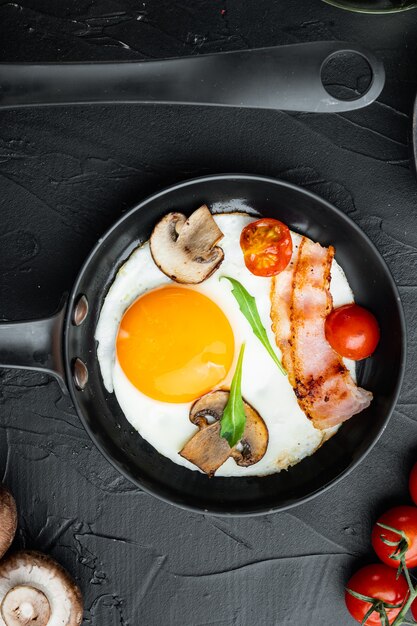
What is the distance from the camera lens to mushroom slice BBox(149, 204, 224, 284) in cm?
158

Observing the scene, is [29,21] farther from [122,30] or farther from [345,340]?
[345,340]

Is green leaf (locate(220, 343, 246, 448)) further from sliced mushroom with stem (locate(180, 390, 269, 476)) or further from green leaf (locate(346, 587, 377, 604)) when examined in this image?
green leaf (locate(346, 587, 377, 604))

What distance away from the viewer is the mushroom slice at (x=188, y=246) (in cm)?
158

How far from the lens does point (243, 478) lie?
170 centimetres

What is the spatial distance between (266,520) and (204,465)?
26 cm

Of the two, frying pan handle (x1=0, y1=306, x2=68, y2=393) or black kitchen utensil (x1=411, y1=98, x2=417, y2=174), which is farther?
black kitchen utensil (x1=411, y1=98, x2=417, y2=174)

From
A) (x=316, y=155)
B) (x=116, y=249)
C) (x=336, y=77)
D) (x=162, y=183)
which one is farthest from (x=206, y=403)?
(x=336, y=77)

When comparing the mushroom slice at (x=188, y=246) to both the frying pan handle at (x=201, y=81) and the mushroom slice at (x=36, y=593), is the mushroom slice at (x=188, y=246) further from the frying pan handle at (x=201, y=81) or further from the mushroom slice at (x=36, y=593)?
the mushroom slice at (x=36, y=593)

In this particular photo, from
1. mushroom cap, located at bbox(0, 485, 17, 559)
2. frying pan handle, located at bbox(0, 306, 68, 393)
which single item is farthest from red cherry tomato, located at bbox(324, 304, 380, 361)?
mushroom cap, located at bbox(0, 485, 17, 559)

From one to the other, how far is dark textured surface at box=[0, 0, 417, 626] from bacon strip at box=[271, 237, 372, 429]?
168 millimetres

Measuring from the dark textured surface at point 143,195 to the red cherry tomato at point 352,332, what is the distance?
156mm

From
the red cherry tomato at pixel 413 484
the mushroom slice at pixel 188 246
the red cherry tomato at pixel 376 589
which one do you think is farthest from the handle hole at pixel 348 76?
the red cherry tomato at pixel 376 589

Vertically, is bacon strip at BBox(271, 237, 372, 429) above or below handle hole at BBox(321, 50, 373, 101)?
below

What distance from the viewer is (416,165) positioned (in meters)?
1.58
